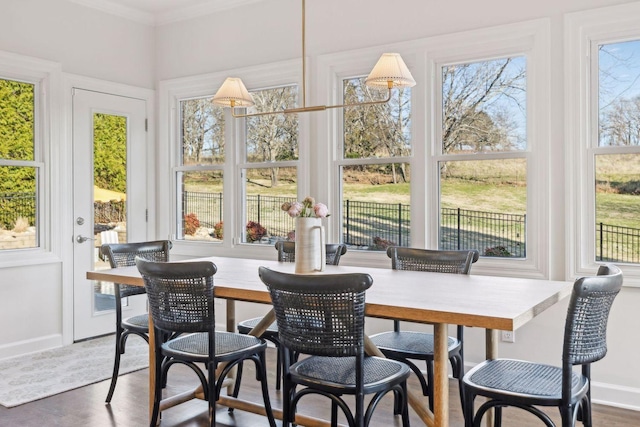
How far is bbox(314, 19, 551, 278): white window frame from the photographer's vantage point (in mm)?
3613

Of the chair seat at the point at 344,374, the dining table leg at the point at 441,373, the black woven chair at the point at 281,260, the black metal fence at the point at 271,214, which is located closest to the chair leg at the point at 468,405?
the dining table leg at the point at 441,373

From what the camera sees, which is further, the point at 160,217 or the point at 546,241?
the point at 160,217

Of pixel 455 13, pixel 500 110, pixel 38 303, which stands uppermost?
pixel 455 13

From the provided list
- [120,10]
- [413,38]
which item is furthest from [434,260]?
[120,10]

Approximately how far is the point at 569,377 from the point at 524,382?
0.66ft

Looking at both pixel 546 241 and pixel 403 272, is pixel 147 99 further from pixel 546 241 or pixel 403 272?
pixel 546 241

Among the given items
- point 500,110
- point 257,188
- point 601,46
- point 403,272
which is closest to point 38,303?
point 257,188

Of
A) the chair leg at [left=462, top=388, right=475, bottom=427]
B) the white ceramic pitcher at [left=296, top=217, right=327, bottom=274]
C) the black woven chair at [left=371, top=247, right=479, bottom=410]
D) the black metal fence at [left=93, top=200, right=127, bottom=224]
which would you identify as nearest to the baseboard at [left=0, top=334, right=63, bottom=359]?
the black metal fence at [left=93, top=200, right=127, bottom=224]

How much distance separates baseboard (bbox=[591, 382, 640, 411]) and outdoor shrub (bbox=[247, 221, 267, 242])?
8.93ft

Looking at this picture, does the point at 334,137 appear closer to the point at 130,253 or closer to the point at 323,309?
the point at 130,253

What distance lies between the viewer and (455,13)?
3.91 meters

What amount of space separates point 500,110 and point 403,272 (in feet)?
4.58

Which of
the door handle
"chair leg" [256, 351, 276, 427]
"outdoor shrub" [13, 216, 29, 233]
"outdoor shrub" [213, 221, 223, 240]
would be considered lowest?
"chair leg" [256, 351, 276, 427]

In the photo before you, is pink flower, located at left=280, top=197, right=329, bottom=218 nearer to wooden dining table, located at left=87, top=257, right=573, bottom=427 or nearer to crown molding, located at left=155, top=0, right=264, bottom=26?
wooden dining table, located at left=87, top=257, right=573, bottom=427
